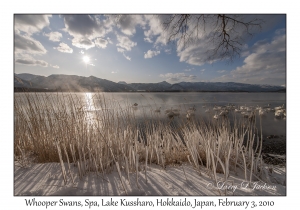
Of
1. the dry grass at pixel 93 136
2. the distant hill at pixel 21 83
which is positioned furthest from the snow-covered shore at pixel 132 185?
the distant hill at pixel 21 83

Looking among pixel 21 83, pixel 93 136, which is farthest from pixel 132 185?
pixel 21 83

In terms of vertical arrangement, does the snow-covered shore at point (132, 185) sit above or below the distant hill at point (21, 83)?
below

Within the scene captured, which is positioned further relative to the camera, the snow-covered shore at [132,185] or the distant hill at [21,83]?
the distant hill at [21,83]

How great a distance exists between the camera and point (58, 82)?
7.54ft

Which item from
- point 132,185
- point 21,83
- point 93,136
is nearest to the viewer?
point 132,185

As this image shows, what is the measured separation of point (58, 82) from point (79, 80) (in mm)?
316

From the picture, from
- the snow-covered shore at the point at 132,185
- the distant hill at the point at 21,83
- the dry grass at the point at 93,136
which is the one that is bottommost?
the snow-covered shore at the point at 132,185

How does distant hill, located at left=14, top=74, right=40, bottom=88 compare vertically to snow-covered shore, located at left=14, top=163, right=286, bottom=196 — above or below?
above

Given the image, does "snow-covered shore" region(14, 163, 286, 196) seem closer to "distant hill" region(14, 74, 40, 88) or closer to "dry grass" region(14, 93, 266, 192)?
"dry grass" region(14, 93, 266, 192)

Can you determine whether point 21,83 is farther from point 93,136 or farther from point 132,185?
point 132,185

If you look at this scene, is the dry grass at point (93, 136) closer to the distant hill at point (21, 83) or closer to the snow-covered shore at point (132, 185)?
the distant hill at point (21, 83)

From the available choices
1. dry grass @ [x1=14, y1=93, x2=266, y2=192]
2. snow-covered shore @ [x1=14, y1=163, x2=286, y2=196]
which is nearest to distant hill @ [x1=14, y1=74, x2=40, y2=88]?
dry grass @ [x1=14, y1=93, x2=266, y2=192]

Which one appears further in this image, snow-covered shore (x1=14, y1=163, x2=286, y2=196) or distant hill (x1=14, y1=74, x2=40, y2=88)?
distant hill (x1=14, y1=74, x2=40, y2=88)

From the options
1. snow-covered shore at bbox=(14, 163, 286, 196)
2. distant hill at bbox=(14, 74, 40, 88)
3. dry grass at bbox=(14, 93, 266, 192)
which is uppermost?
distant hill at bbox=(14, 74, 40, 88)
